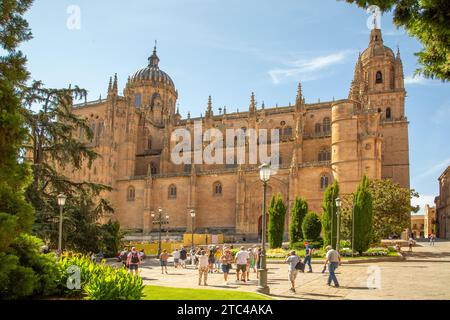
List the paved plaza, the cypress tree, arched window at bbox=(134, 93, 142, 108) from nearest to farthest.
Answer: the cypress tree
the paved plaza
arched window at bbox=(134, 93, 142, 108)

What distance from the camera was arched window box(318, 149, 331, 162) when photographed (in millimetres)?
49906

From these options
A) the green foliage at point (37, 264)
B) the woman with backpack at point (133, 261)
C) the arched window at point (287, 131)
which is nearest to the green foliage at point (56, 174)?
the woman with backpack at point (133, 261)

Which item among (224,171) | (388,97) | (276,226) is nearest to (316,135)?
(224,171)

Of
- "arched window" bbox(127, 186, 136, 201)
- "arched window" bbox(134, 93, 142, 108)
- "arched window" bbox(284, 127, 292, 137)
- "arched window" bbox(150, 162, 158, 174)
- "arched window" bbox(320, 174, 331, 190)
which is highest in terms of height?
"arched window" bbox(134, 93, 142, 108)

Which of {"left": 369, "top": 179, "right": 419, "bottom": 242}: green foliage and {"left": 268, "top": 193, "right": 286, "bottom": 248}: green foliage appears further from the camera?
{"left": 268, "top": 193, "right": 286, "bottom": 248}: green foliage

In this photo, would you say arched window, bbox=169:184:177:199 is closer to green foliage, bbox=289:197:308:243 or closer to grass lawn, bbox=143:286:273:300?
green foliage, bbox=289:197:308:243

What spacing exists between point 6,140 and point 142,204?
46.4 m

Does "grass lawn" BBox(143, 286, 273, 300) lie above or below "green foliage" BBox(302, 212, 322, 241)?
below

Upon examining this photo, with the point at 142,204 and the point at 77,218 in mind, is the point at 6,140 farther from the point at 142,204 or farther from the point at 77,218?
the point at 142,204

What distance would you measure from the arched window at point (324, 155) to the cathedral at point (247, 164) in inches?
4.3

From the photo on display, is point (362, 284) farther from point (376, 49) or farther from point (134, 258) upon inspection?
point (376, 49)

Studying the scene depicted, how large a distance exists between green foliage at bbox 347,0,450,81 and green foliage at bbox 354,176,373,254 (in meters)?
20.1

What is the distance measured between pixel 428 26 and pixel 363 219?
2153 cm

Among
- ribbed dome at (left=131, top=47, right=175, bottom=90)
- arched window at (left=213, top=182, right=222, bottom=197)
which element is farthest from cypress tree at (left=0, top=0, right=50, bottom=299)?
ribbed dome at (left=131, top=47, right=175, bottom=90)
